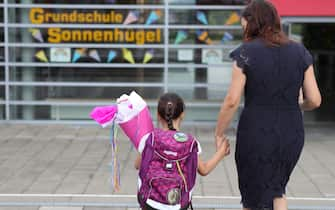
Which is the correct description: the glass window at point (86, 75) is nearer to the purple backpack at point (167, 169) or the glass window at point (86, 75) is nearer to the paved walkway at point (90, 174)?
the paved walkway at point (90, 174)

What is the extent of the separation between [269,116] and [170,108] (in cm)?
67

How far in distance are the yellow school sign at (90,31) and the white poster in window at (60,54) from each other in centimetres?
15

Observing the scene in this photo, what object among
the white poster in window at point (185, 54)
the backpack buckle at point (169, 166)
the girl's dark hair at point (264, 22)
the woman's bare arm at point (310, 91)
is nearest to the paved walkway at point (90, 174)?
the white poster in window at point (185, 54)

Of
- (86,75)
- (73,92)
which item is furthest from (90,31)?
(73,92)

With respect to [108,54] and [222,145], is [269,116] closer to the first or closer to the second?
[222,145]

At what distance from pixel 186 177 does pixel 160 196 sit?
20 centimetres

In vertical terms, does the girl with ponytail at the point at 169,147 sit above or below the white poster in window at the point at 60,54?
below

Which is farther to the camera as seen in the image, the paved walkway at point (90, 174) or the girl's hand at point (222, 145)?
the paved walkway at point (90, 174)

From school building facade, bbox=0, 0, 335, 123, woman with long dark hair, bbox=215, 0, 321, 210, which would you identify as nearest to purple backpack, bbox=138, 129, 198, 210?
woman with long dark hair, bbox=215, 0, 321, 210

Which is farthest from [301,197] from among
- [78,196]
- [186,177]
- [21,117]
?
[21,117]

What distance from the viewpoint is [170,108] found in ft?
12.6

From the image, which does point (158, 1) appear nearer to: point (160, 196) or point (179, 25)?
point (179, 25)

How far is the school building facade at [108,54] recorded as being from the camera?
34.5 feet

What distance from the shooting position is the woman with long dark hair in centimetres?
398
